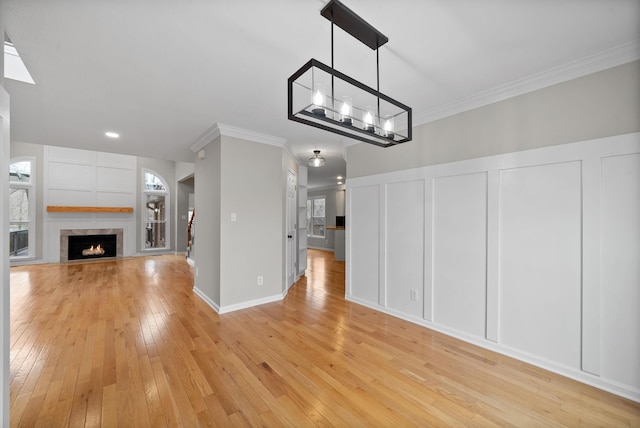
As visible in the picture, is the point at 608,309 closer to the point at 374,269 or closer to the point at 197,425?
the point at 374,269

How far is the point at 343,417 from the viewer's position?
5.70ft

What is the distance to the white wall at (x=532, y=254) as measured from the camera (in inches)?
76.6

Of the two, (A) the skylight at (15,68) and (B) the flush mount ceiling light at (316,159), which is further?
(B) the flush mount ceiling light at (316,159)

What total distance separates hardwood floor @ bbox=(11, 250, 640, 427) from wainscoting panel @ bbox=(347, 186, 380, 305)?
37cm

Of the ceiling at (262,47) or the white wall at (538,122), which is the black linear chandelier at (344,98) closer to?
the ceiling at (262,47)

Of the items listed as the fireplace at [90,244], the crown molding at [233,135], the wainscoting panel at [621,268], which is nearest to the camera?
the wainscoting panel at [621,268]

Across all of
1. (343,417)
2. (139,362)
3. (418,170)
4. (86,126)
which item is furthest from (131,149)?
(343,417)

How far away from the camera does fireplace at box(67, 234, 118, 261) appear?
7.59 m

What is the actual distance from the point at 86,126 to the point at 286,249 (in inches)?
123

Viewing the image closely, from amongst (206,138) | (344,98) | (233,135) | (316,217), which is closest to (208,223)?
(206,138)

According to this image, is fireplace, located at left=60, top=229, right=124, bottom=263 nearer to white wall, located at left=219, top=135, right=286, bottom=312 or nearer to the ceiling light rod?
white wall, located at left=219, top=135, right=286, bottom=312

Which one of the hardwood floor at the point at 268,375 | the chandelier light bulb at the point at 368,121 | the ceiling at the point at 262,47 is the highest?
the ceiling at the point at 262,47

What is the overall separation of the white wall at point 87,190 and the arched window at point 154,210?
301mm

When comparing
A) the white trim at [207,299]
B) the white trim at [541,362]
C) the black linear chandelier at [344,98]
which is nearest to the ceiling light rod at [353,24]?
the black linear chandelier at [344,98]
